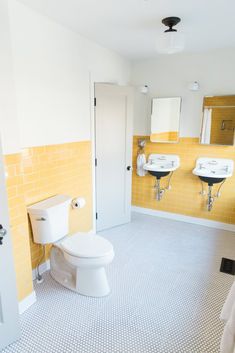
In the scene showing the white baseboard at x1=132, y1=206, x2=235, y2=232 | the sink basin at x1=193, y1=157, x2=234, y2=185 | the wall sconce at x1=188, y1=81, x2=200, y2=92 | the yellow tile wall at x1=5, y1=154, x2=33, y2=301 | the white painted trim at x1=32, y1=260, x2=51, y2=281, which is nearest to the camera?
the yellow tile wall at x1=5, y1=154, x2=33, y2=301

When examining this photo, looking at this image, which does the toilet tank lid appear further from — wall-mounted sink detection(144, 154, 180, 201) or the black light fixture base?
the black light fixture base

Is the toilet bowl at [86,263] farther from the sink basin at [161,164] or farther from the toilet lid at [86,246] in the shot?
the sink basin at [161,164]

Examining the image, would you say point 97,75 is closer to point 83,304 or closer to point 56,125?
point 56,125

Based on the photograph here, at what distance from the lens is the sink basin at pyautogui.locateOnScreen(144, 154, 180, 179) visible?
3.26 m

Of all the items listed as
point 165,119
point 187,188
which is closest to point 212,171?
point 187,188

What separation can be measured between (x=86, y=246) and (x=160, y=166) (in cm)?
189

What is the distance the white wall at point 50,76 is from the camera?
1.85m

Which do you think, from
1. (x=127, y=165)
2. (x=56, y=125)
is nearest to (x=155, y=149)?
(x=127, y=165)

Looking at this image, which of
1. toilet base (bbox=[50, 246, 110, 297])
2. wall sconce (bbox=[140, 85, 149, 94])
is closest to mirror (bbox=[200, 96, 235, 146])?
wall sconce (bbox=[140, 85, 149, 94])

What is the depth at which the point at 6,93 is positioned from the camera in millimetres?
1506

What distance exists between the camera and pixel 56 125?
2268 mm

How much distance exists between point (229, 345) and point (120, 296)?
3.51 feet

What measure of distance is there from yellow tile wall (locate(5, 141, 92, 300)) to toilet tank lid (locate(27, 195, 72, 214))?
6 cm

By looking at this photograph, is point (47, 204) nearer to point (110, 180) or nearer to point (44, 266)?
point (44, 266)
